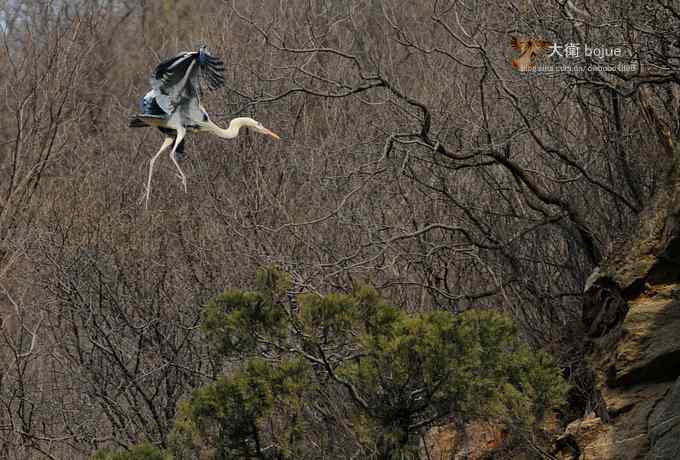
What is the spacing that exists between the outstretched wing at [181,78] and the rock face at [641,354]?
3019mm

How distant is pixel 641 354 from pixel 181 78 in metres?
3.59

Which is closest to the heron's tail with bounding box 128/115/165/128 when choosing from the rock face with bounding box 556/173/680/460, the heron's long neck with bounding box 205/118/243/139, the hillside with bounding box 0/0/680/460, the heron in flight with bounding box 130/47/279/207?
the heron in flight with bounding box 130/47/279/207

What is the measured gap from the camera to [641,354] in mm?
7820

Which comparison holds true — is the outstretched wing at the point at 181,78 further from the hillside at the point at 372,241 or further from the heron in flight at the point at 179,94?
the hillside at the point at 372,241

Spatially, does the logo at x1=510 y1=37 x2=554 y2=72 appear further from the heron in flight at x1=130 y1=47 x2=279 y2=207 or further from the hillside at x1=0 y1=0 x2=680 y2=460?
the heron in flight at x1=130 y1=47 x2=279 y2=207

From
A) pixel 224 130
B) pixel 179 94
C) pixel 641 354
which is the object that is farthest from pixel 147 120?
pixel 641 354

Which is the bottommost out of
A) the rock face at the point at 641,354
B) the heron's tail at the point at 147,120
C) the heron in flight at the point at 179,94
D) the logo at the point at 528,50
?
the rock face at the point at 641,354

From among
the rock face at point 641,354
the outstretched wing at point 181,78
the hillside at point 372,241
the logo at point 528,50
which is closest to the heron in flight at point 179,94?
the outstretched wing at point 181,78

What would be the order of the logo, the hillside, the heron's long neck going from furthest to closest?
1. the logo
2. the heron's long neck
3. the hillside

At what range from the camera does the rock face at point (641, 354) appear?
7.63m

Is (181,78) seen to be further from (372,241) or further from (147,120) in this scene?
(372,241)

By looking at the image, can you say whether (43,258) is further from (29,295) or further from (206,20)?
(206,20)

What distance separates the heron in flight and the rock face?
2.99 metres

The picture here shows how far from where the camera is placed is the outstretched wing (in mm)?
9070
